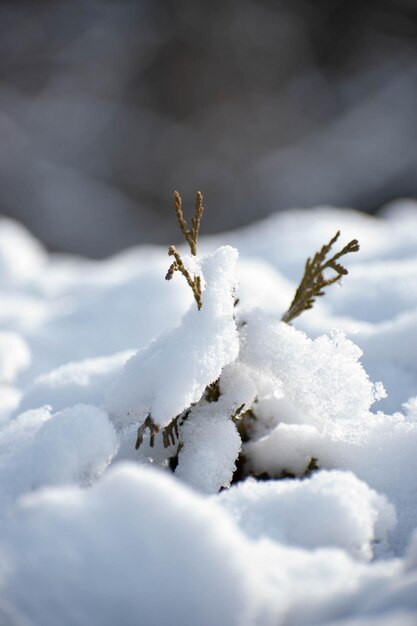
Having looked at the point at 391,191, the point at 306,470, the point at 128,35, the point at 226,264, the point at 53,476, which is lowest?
the point at 53,476

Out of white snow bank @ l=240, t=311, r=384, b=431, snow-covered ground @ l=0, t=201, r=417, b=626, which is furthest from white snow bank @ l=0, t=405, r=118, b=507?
white snow bank @ l=240, t=311, r=384, b=431

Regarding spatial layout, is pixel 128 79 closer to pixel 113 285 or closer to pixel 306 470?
pixel 113 285

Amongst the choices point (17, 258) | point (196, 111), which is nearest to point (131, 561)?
point (17, 258)

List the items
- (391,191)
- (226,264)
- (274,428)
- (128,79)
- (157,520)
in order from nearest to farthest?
(157,520) → (226,264) → (274,428) → (391,191) → (128,79)

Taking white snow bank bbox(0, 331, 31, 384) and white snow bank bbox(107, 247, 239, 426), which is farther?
white snow bank bbox(0, 331, 31, 384)

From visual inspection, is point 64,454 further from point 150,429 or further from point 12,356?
point 12,356

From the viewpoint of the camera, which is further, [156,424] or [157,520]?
[156,424]

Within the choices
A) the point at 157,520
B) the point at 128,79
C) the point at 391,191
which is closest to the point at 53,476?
the point at 157,520

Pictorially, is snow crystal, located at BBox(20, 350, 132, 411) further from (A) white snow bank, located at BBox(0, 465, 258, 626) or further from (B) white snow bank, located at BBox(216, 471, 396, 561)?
(A) white snow bank, located at BBox(0, 465, 258, 626)
